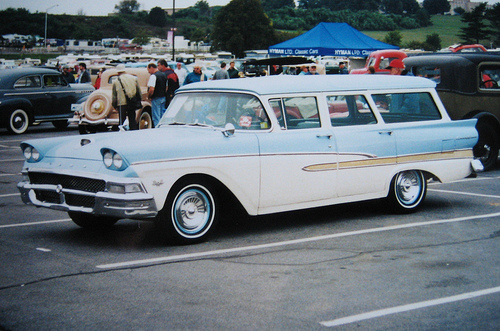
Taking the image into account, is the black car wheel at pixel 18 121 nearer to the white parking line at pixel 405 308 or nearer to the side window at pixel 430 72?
the side window at pixel 430 72

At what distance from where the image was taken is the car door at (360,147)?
24.7 ft

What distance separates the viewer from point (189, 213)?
6586mm

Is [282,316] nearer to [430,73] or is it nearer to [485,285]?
[485,285]


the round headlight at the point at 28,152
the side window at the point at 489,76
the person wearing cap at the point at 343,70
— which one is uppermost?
the person wearing cap at the point at 343,70

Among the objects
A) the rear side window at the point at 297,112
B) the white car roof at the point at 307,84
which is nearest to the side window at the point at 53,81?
the white car roof at the point at 307,84

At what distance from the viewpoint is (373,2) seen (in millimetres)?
150125

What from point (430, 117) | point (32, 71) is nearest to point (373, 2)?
point (32, 71)

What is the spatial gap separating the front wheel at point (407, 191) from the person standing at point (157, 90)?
29.6 ft

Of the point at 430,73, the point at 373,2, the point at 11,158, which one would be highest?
the point at 373,2

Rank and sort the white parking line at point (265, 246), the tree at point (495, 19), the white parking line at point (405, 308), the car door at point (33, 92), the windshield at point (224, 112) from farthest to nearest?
the tree at point (495, 19) → the car door at point (33, 92) → the windshield at point (224, 112) → the white parking line at point (265, 246) → the white parking line at point (405, 308)

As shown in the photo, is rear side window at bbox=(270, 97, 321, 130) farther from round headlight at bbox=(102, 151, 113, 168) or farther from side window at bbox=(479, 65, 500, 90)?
side window at bbox=(479, 65, 500, 90)

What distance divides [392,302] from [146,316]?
1.74m

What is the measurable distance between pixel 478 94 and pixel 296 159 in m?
6.35

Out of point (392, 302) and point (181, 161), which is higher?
point (181, 161)
